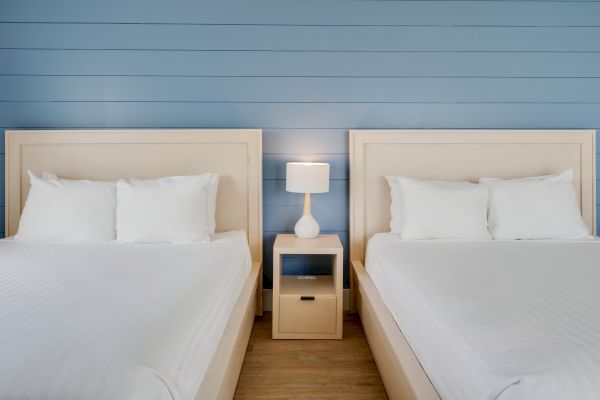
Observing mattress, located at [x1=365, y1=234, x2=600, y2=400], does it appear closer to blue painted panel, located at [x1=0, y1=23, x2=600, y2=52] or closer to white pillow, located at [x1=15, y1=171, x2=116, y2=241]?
blue painted panel, located at [x1=0, y1=23, x2=600, y2=52]

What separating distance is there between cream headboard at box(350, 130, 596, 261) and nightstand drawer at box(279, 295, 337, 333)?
49 centimetres

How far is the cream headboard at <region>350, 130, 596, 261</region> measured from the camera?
8.28 ft

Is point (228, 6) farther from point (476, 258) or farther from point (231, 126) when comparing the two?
point (476, 258)

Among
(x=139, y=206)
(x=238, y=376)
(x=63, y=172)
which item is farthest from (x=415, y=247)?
(x=63, y=172)

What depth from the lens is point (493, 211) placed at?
7.43 ft

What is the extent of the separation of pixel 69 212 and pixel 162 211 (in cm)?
53

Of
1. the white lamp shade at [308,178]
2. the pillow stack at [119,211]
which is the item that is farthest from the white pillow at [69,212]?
the white lamp shade at [308,178]

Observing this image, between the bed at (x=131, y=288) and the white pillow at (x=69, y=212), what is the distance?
106 millimetres

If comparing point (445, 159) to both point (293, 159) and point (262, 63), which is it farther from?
point (262, 63)

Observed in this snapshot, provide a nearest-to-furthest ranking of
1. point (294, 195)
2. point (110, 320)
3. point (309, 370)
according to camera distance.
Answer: point (110, 320) → point (309, 370) → point (294, 195)

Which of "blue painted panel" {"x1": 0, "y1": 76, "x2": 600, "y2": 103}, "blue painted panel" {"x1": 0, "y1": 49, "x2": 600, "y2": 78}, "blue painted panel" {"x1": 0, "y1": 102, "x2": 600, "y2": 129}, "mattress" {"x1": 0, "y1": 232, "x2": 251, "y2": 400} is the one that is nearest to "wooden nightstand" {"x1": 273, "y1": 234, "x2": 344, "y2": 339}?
"mattress" {"x1": 0, "y1": 232, "x2": 251, "y2": 400}

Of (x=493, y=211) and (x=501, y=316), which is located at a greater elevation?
(x=493, y=211)

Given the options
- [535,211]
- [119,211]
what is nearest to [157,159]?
[119,211]

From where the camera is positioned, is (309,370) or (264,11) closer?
(309,370)
